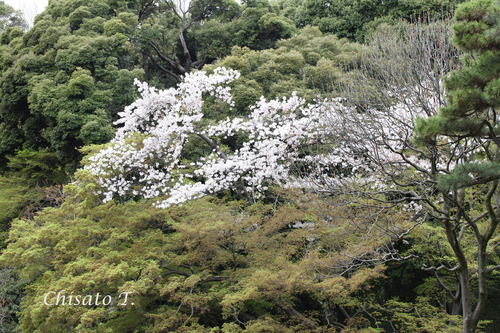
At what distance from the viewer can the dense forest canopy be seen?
436 cm

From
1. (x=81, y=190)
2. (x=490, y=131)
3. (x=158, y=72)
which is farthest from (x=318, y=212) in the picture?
(x=158, y=72)

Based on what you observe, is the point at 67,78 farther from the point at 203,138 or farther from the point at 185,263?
the point at 185,263

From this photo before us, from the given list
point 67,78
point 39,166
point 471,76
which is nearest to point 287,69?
point 67,78

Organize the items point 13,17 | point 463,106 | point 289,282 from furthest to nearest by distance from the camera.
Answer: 1. point 13,17
2. point 289,282
3. point 463,106

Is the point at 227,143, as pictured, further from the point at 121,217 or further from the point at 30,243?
the point at 30,243

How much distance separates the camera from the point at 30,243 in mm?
5516

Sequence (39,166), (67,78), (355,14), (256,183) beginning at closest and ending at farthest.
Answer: (256,183), (67,78), (39,166), (355,14)

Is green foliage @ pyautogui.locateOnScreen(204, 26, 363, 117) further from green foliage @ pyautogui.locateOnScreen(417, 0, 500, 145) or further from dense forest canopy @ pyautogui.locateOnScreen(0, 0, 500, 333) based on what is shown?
green foliage @ pyautogui.locateOnScreen(417, 0, 500, 145)

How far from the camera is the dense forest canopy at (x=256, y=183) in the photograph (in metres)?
4.36

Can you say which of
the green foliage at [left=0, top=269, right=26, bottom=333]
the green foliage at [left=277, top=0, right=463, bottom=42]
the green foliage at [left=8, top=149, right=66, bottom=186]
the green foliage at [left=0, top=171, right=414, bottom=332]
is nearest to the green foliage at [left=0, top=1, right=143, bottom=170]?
the green foliage at [left=8, top=149, right=66, bottom=186]

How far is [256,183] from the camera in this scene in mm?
7316

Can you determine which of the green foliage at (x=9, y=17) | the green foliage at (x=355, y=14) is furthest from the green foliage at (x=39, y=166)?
the green foliage at (x=9, y=17)

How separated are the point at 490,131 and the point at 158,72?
13692mm

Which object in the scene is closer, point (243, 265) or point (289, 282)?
point (289, 282)
